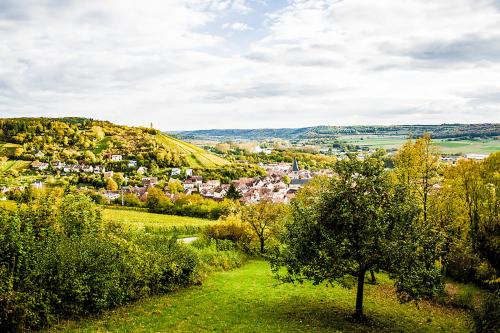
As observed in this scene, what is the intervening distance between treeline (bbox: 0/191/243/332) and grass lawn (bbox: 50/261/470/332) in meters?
1.18

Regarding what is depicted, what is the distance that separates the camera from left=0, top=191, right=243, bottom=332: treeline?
20781 millimetres

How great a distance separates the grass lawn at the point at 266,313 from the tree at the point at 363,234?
283 centimetres

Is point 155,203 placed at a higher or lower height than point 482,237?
lower

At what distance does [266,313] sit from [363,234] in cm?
855

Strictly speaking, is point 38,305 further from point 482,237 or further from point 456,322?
point 482,237

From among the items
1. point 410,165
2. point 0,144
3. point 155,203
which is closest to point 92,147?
point 0,144

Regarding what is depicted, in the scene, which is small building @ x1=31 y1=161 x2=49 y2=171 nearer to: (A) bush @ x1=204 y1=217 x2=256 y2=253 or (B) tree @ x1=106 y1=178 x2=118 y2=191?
(B) tree @ x1=106 y1=178 x2=118 y2=191

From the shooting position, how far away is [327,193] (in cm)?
2322

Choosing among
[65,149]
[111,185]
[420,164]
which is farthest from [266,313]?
[65,149]

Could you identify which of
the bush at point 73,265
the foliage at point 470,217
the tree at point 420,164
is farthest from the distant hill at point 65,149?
the tree at point 420,164

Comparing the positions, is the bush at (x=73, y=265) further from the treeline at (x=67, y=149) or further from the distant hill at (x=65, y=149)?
the distant hill at (x=65, y=149)

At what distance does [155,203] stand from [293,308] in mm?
71518

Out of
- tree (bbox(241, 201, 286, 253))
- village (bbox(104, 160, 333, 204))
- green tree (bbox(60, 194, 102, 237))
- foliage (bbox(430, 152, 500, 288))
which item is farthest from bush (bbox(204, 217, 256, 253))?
village (bbox(104, 160, 333, 204))

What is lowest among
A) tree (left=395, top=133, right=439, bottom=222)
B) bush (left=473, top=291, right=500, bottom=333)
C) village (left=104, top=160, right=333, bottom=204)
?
village (left=104, top=160, right=333, bottom=204)
